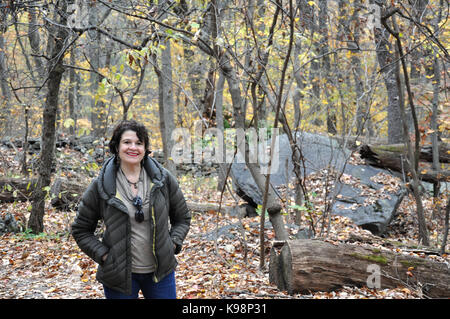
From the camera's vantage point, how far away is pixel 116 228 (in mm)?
2826

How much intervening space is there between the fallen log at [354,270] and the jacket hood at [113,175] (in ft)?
7.08

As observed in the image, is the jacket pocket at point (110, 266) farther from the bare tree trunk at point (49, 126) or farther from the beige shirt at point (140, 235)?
the bare tree trunk at point (49, 126)

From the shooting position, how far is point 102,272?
2.86m

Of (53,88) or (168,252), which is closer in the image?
(168,252)

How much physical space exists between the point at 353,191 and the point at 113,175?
722cm

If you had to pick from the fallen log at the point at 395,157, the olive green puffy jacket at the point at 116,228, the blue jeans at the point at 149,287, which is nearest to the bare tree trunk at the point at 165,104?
the fallen log at the point at 395,157

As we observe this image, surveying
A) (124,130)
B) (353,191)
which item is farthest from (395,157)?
(124,130)

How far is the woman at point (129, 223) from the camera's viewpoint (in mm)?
2822

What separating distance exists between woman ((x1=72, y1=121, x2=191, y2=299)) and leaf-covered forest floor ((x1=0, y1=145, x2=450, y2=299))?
1889 mm

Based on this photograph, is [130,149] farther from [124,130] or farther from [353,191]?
[353,191]

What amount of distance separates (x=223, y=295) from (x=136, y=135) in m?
2.51
